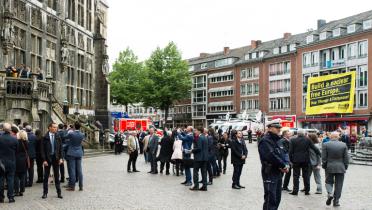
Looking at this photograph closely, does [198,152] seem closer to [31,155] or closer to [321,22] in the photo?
[31,155]

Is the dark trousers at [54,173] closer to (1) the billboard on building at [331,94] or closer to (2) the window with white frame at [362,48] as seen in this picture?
(1) the billboard on building at [331,94]

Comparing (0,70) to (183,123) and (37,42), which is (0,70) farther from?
(183,123)

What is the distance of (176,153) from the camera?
19.7 m

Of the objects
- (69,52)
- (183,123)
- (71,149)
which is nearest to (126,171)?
(71,149)

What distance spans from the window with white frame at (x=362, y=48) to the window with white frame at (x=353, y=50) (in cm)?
48

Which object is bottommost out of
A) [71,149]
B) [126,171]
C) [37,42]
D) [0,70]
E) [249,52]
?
[126,171]

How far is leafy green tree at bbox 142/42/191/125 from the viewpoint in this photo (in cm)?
7681

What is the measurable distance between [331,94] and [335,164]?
46.7 metres

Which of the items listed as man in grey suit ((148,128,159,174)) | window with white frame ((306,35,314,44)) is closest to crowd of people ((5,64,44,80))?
man in grey suit ((148,128,159,174))

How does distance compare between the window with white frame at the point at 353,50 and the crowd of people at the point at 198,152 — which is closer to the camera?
the crowd of people at the point at 198,152

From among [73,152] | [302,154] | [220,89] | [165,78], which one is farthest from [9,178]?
[220,89]

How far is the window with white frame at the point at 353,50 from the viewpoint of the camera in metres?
60.2

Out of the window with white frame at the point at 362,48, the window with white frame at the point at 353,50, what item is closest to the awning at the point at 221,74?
the window with white frame at the point at 353,50

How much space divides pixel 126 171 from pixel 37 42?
552 inches
